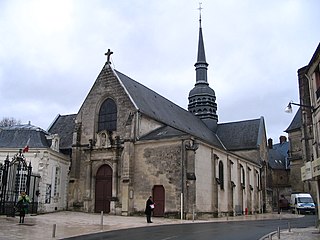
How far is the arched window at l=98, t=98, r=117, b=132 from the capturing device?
27.8m

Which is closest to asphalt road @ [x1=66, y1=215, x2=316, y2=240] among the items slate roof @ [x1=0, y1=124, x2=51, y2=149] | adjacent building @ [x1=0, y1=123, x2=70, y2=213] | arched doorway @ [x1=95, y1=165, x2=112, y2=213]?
adjacent building @ [x1=0, y1=123, x2=70, y2=213]

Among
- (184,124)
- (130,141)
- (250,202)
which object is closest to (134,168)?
(130,141)

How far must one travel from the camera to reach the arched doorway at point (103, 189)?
86.7ft

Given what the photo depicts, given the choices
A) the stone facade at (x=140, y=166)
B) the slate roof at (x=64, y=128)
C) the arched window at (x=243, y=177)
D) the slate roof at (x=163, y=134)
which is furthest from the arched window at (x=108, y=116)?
the arched window at (x=243, y=177)

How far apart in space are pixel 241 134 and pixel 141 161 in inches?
777

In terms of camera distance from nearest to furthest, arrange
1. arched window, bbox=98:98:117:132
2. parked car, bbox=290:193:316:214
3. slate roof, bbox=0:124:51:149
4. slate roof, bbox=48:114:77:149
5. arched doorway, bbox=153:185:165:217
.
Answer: arched doorway, bbox=153:185:165:217 → slate roof, bbox=0:124:51:149 → arched window, bbox=98:98:117:132 → slate roof, bbox=48:114:77:149 → parked car, bbox=290:193:316:214

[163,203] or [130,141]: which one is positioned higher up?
[130,141]

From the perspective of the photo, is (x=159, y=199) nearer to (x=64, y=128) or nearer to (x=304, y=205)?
(x=64, y=128)

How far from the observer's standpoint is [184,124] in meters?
33.2

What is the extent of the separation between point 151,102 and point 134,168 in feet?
22.7

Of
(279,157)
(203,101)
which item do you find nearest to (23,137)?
(203,101)

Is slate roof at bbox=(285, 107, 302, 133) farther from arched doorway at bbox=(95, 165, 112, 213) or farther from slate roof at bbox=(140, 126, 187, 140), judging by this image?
arched doorway at bbox=(95, 165, 112, 213)

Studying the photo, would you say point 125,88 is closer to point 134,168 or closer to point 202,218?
point 134,168

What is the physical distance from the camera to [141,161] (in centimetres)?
2514
